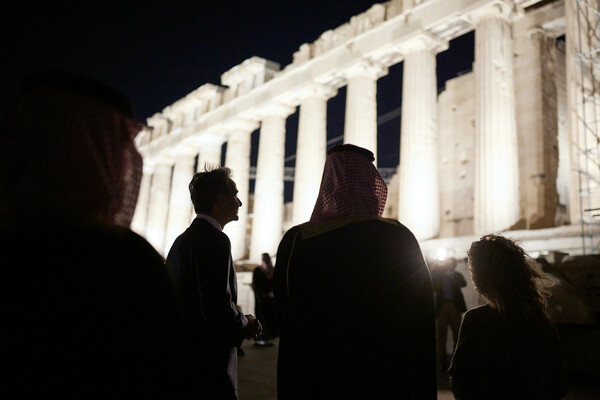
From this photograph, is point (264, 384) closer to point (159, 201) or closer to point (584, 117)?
point (584, 117)

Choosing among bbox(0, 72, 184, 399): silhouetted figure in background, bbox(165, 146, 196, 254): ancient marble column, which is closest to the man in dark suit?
bbox(0, 72, 184, 399): silhouetted figure in background

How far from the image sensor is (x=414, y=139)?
63.1 ft

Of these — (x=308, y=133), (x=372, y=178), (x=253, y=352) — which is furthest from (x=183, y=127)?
(x=372, y=178)

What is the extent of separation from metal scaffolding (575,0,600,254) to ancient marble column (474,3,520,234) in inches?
103

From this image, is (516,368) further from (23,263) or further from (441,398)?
(441,398)

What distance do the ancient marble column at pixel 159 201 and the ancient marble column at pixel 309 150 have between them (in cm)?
1457

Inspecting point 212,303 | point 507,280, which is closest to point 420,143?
point 507,280

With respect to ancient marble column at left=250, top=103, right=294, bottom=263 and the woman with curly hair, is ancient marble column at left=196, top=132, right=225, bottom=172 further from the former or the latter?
the woman with curly hair

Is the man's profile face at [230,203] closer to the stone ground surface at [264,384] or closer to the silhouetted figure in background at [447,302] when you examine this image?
the stone ground surface at [264,384]

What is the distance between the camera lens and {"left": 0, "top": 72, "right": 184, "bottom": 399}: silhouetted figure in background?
1.17 m

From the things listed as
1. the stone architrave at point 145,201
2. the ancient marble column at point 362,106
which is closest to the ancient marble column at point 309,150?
the ancient marble column at point 362,106

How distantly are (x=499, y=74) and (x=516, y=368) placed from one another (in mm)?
16085

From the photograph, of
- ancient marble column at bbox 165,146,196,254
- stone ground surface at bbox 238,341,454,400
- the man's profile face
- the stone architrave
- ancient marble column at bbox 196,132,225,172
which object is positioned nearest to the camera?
the man's profile face

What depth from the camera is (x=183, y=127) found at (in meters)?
33.6
